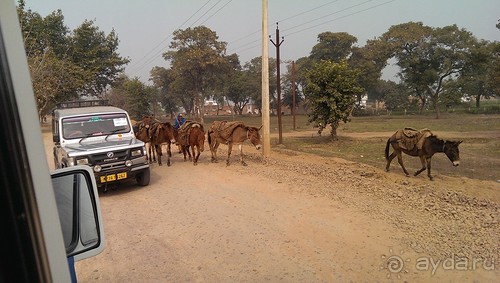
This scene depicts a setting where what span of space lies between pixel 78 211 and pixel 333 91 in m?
15.9

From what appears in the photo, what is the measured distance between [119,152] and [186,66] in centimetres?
2703

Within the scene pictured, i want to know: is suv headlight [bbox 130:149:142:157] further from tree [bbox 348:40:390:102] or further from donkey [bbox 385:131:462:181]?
tree [bbox 348:40:390:102]

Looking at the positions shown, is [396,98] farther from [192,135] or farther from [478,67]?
[192,135]

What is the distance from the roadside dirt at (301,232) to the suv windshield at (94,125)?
162 centimetres

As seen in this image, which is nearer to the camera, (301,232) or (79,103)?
(301,232)

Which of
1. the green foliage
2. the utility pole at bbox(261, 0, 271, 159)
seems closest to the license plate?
the utility pole at bbox(261, 0, 271, 159)

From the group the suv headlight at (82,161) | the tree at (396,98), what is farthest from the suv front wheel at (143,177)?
the tree at (396,98)

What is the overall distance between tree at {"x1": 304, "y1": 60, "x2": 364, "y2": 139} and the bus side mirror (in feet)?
51.1

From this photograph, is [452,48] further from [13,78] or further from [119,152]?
[13,78]

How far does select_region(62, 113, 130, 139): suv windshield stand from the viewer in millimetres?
8336

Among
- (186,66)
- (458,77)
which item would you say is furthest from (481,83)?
(186,66)

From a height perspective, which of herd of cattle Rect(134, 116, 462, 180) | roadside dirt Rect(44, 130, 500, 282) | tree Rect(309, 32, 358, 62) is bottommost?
roadside dirt Rect(44, 130, 500, 282)

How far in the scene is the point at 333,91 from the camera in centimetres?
1647

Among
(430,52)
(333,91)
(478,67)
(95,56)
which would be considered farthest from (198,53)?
(478,67)
